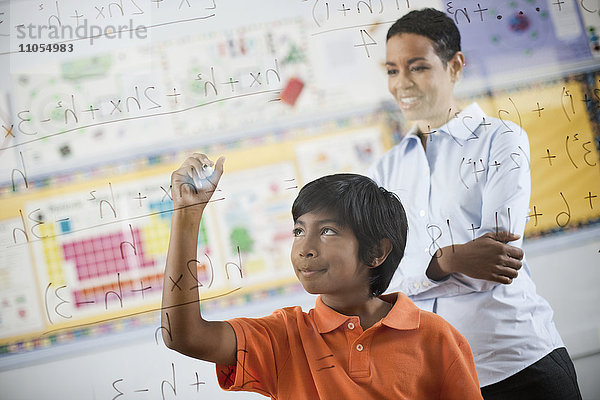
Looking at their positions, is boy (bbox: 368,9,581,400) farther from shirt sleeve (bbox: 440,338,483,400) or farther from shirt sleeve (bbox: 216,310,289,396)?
shirt sleeve (bbox: 216,310,289,396)

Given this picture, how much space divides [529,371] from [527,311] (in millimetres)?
119

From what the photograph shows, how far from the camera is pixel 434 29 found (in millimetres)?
1202

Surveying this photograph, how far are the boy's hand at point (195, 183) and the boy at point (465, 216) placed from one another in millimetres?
334

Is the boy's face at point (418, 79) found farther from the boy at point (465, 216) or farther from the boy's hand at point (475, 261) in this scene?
the boy's hand at point (475, 261)

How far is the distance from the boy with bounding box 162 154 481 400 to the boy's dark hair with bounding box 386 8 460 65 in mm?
386

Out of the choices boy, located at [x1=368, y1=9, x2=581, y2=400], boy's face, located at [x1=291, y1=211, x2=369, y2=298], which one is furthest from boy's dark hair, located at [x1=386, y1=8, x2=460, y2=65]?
boy's face, located at [x1=291, y1=211, x2=369, y2=298]

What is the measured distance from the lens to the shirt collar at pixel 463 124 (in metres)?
1.19

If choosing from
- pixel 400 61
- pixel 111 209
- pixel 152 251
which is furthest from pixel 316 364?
pixel 400 61

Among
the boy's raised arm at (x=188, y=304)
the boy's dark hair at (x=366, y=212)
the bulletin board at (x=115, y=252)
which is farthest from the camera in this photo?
the bulletin board at (x=115, y=252)

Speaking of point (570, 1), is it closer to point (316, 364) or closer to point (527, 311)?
point (527, 311)

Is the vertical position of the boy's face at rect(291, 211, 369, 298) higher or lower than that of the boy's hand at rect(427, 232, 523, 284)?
higher

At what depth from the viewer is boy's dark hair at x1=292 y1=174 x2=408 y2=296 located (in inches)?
39.1

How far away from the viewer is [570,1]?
4.20ft

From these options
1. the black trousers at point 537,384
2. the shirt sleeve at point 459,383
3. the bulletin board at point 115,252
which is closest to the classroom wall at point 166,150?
the bulletin board at point 115,252
